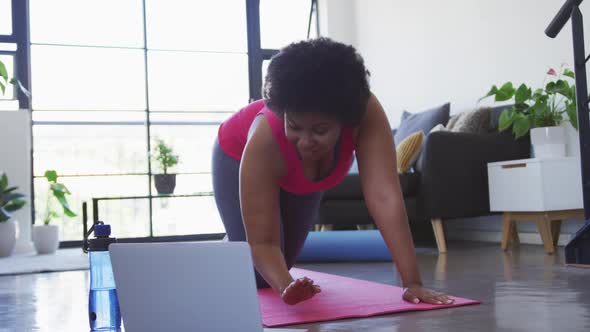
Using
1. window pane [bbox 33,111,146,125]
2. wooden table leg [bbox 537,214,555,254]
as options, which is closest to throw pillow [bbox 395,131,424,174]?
wooden table leg [bbox 537,214,555,254]

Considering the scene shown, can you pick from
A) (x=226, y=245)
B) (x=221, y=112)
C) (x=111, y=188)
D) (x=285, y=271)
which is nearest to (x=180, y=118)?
(x=221, y=112)

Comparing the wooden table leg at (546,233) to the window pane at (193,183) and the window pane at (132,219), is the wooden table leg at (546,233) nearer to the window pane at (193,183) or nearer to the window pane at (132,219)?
the window pane at (193,183)

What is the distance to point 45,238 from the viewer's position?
16.7ft

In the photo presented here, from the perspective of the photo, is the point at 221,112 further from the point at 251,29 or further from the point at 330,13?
the point at 330,13

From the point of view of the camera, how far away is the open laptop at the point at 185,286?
110cm

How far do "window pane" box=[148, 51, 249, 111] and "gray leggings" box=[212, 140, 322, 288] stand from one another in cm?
399

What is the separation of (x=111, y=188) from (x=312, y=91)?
4848 millimetres

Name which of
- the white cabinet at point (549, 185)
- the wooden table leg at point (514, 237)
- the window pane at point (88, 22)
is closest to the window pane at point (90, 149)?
the window pane at point (88, 22)

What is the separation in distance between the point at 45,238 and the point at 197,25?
2.31 metres

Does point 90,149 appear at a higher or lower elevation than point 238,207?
higher

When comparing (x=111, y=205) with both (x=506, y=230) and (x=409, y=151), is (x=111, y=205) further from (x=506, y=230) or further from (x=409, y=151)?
(x=506, y=230)

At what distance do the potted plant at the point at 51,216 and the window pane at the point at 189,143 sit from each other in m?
0.98

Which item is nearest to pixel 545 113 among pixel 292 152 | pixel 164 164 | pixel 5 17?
pixel 292 152

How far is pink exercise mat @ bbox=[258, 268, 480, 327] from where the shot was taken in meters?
1.59
